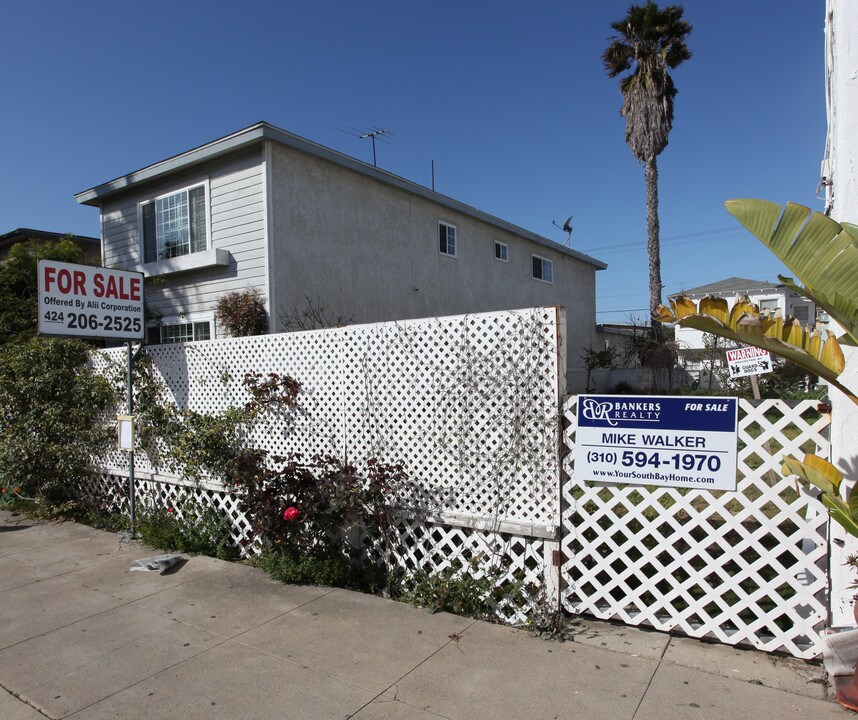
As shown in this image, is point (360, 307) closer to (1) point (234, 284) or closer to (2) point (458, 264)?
(1) point (234, 284)

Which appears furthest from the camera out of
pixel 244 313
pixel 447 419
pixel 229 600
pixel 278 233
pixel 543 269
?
pixel 543 269

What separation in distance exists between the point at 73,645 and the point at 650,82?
75.1 ft

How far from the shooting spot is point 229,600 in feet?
16.9

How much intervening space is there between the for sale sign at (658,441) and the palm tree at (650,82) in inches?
686

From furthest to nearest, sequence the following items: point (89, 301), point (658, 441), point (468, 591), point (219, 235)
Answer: point (219, 235), point (89, 301), point (468, 591), point (658, 441)

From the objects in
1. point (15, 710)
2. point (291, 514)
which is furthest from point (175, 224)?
point (15, 710)

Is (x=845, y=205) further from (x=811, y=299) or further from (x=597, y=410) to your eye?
(x=597, y=410)

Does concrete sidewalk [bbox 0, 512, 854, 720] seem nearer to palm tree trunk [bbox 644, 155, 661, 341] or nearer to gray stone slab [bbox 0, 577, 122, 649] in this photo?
gray stone slab [bbox 0, 577, 122, 649]

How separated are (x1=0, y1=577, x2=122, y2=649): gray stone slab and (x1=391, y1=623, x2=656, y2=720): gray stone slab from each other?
10.0ft

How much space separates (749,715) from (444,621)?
211 cm

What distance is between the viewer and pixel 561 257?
70.1 ft

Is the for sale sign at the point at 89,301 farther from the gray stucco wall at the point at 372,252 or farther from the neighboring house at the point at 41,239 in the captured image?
the neighboring house at the point at 41,239

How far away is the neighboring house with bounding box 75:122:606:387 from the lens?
423 inches

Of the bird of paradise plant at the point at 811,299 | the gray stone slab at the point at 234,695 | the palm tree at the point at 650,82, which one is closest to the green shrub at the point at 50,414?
the gray stone slab at the point at 234,695
